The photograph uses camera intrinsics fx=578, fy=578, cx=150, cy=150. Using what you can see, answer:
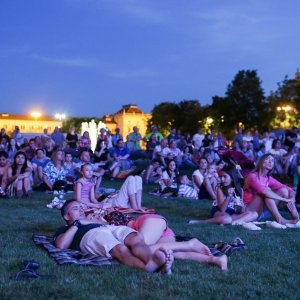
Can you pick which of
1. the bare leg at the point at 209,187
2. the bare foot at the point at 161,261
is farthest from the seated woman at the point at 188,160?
the bare foot at the point at 161,261

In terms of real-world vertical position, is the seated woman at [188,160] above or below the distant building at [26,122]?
below

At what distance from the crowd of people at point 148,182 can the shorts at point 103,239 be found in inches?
0.4

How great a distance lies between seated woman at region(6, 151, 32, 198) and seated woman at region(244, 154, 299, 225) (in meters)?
5.44

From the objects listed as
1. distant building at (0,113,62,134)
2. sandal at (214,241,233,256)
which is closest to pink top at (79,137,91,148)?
sandal at (214,241,233,256)

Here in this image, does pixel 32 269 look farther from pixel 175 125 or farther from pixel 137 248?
pixel 175 125

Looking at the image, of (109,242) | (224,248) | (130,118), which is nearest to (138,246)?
(109,242)

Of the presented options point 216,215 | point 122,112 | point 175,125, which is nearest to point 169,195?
point 216,215

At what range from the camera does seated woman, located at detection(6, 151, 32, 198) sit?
1275cm

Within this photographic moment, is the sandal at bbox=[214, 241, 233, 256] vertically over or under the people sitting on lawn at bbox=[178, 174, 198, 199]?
under

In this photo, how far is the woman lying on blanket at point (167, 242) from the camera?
19.2ft

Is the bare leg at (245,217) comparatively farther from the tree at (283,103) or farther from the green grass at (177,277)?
the tree at (283,103)

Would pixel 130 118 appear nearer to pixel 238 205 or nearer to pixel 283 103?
pixel 283 103

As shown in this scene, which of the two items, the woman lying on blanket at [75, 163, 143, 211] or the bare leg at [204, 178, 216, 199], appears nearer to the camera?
the woman lying on blanket at [75, 163, 143, 211]

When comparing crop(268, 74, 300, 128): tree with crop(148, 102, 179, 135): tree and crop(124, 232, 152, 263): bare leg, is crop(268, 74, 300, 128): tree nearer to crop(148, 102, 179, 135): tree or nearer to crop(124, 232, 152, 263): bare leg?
crop(148, 102, 179, 135): tree
